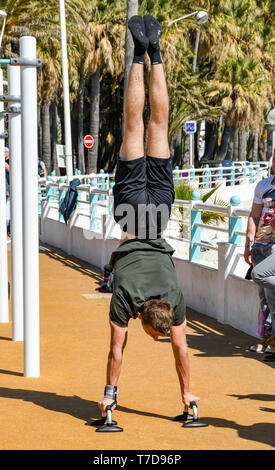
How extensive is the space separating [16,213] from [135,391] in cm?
255

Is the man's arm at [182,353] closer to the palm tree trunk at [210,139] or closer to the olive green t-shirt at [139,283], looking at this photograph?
the olive green t-shirt at [139,283]

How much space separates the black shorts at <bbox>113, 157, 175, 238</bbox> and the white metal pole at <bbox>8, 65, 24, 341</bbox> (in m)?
2.61

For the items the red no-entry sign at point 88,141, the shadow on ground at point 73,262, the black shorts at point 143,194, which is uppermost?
the red no-entry sign at point 88,141

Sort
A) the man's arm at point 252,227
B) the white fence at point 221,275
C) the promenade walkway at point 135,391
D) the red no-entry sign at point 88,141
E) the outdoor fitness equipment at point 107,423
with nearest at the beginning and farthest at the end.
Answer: the promenade walkway at point 135,391
the outdoor fitness equipment at point 107,423
the man's arm at point 252,227
the white fence at point 221,275
the red no-entry sign at point 88,141

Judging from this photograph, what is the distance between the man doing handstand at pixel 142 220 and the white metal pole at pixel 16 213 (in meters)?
2.55

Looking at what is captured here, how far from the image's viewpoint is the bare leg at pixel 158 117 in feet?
18.2

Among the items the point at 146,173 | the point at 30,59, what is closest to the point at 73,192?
the point at 30,59

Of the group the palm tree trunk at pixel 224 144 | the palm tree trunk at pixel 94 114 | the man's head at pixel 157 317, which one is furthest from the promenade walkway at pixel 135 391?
the palm tree trunk at pixel 224 144

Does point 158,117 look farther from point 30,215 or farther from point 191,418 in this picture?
point 191,418

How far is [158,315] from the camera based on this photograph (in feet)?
16.5

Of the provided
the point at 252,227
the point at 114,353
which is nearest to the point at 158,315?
the point at 114,353

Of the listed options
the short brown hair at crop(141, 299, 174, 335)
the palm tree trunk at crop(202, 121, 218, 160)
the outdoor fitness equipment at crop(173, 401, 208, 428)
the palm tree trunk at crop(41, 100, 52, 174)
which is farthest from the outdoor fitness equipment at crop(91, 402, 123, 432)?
the palm tree trunk at crop(202, 121, 218, 160)
